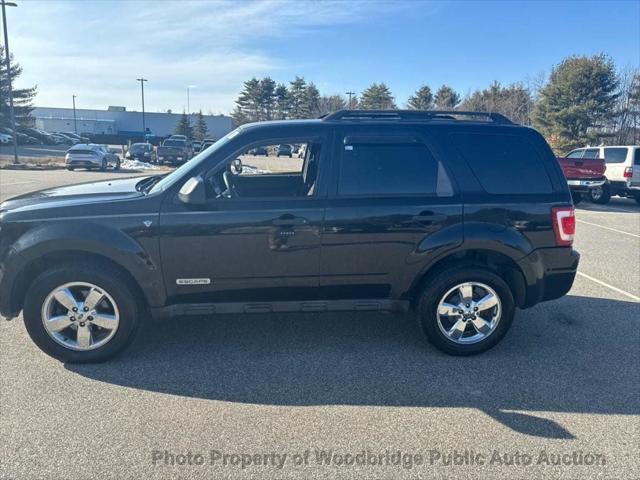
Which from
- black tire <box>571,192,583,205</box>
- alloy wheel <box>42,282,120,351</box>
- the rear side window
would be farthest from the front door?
black tire <box>571,192,583,205</box>

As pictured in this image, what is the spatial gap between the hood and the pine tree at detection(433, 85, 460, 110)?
6119cm

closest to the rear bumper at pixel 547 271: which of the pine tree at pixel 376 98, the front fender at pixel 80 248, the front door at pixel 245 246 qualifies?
the front door at pixel 245 246

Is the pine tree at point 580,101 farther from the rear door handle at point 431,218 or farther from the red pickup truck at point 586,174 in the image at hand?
the rear door handle at point 431,218

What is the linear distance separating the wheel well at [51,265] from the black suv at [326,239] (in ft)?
0.03

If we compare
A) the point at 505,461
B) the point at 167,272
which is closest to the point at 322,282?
the point at 167,272

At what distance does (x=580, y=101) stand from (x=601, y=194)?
23.8 meters

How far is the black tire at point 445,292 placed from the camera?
378 centimetres

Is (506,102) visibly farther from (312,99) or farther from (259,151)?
(259,151)

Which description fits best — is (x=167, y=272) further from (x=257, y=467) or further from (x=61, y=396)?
(x=257, y=467)

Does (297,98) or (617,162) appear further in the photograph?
(297,98)

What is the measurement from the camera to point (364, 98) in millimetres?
64000

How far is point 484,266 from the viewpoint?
3875 mm

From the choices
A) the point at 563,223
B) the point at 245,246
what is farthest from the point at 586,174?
the point at 245,246

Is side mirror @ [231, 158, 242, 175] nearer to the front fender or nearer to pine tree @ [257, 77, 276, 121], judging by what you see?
the front fender
